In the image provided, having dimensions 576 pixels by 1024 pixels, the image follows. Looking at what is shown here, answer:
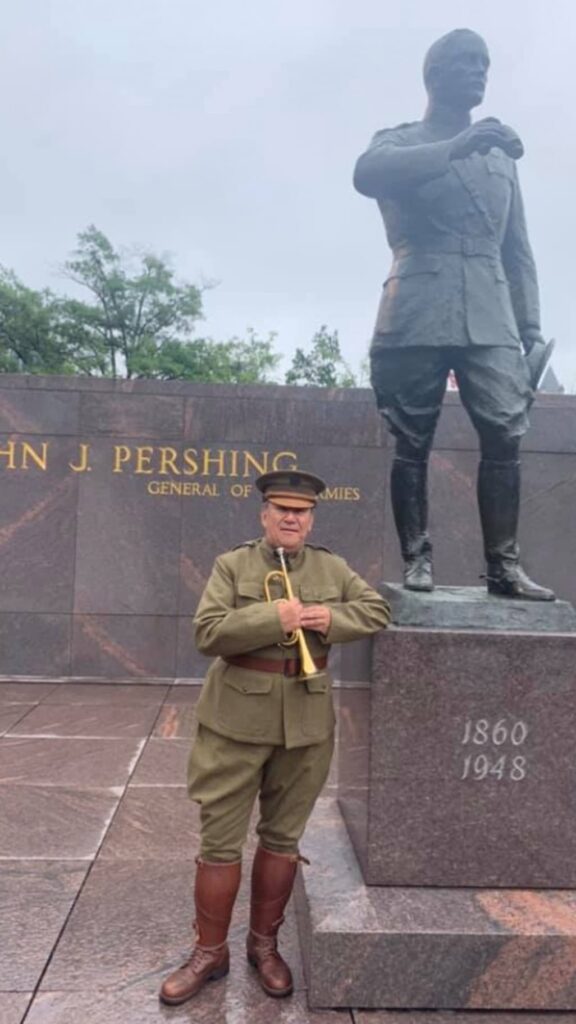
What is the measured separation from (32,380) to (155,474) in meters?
1.43

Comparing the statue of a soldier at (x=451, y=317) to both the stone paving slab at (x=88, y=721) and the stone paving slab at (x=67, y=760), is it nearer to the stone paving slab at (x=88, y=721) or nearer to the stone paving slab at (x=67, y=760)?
Result: the stone paving slab at (x=67, y=760)

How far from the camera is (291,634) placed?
2.61m

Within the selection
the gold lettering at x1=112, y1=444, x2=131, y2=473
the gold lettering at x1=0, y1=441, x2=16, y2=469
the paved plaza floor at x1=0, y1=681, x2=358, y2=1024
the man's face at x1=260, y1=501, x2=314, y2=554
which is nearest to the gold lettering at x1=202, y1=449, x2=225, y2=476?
the gold lettering at x1=112, y1=444, x2=131, y2=473

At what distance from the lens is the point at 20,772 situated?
15.9 feet

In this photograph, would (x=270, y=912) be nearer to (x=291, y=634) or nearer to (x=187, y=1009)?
(x=187, y=1009)

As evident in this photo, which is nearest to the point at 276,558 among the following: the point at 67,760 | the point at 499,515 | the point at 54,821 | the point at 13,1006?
the point at 499,515

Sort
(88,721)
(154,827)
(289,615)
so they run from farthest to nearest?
(88,721)
(154,827)
(289,615)

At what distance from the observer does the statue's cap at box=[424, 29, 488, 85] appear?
3.28 m

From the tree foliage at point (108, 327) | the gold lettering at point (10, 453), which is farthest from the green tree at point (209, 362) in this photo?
the gold lettering at point (10, 453)

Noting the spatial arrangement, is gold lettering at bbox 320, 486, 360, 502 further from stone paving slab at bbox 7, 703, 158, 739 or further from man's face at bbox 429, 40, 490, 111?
man's face at bbox 429, 40, 490, 111

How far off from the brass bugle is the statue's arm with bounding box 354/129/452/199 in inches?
62.6

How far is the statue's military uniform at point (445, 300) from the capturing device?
11.0 ft

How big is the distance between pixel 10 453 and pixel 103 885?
5.22m

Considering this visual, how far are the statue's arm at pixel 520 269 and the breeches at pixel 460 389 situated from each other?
0.23m
